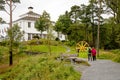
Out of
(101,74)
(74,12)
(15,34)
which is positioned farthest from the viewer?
(74,12)

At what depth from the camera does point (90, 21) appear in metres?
65.8

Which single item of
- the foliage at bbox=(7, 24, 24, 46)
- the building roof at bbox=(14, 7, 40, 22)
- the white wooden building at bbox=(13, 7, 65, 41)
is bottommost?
the foliage at bbox=(7, 24, 24, 46)

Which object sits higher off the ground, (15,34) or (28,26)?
(28,26)

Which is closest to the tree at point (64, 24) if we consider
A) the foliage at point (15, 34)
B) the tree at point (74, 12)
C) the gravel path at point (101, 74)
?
the tree at point (74, 12)

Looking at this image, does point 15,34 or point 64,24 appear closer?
point 15,34

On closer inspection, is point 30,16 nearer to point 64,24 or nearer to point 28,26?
point 28,26

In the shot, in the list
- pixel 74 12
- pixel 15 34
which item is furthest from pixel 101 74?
pixel 74 12

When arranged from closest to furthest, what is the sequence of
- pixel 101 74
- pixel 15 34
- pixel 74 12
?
pixel 101 74
pixel 15 34
pixel 74 12

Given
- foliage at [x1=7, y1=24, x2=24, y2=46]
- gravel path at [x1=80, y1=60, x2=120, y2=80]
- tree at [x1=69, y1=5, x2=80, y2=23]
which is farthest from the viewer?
tree at [x1=69, y1=5, x2=80, y2=23]

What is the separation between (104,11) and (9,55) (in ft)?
64.9

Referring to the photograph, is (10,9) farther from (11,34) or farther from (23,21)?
(23,21)

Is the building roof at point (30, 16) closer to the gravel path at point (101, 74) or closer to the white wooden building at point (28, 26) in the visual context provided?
the white wooden building at point (28, 26)

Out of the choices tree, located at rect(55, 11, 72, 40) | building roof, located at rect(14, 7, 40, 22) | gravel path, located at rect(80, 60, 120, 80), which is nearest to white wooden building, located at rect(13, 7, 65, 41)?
building roof, located at rect(14, 7, 40, 22)

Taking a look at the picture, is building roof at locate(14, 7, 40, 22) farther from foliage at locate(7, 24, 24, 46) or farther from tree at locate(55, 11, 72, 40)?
foliage at locate(7, 24, 24, 46)
